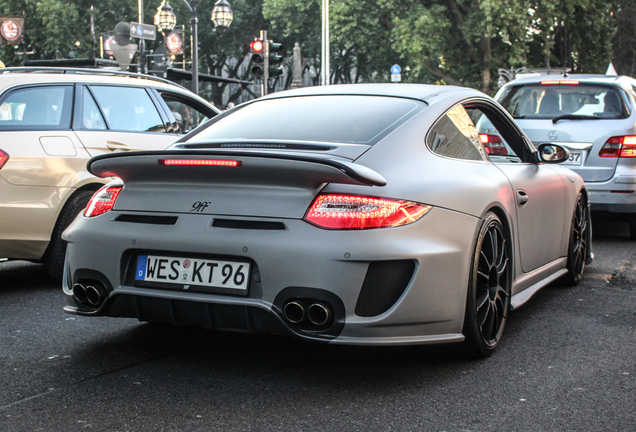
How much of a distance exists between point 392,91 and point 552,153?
155 centimetres

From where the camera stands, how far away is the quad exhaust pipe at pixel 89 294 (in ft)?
12.3

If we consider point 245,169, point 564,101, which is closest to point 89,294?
point 245,169

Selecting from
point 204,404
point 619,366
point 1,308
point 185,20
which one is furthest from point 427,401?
point 185,20

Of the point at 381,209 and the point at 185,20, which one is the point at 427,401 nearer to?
the point at 381,209

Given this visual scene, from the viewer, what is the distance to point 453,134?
429 cm

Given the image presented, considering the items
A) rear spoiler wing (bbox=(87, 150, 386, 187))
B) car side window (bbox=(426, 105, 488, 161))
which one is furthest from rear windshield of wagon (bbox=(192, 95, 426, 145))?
→ rear spoiler wing (bbox=(87, 150, 386, 187))

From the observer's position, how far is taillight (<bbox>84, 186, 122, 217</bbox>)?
154 inches

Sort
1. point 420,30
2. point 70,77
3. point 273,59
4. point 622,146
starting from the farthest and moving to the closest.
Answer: point 420,30 → point 273,59 → point 622,146 → point 70,77

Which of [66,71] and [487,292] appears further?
[66,71]

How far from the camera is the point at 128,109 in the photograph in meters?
6.89

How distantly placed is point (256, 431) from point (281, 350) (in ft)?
3.85

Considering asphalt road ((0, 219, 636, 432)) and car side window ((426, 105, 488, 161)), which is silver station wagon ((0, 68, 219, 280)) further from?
car side window ((426, 105, 488, 161))

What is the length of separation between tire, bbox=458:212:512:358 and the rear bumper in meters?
0.13

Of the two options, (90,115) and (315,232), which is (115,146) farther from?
(315,232)
